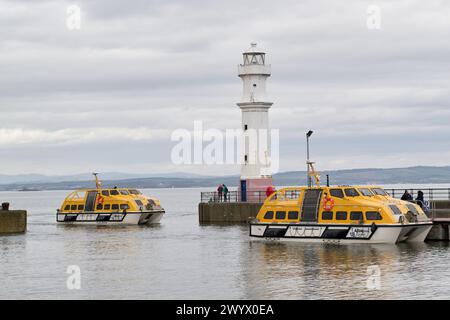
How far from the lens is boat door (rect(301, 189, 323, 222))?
43594mm

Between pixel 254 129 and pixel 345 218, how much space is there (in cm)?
2377

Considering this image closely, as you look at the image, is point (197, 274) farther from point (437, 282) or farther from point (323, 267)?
point (437, 282)

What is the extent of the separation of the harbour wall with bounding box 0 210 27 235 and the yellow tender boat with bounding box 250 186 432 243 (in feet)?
59.1

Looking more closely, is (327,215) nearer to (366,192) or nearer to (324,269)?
(366,192)

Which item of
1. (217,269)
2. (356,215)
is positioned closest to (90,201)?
(356,215)

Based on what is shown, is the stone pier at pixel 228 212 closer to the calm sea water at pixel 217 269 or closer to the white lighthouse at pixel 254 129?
the white lighthouse at pixel 254 129

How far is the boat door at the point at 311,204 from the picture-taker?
4359 cm

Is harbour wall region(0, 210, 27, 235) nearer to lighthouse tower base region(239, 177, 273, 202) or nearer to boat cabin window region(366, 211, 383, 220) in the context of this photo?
lighthouse tower base region(239, 177, 273, 202)

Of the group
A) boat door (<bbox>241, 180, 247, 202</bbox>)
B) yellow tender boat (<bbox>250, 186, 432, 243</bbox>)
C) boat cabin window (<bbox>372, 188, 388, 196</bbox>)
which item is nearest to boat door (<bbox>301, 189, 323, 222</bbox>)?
yellow tender boat (<bbox>250, 186, 432, 243</bbox>)

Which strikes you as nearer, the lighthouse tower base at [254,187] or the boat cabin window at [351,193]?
the boat cabin window at [351,193]

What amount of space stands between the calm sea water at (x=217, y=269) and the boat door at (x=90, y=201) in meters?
10.9

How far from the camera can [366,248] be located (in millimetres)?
42031

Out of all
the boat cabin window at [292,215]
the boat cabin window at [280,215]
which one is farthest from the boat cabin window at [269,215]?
the boat cabin window at [292,215]
